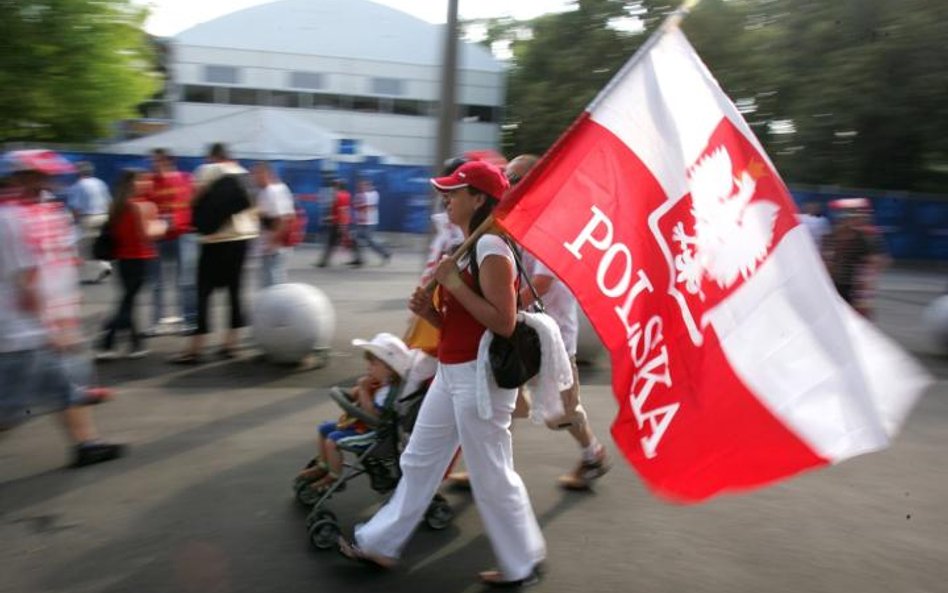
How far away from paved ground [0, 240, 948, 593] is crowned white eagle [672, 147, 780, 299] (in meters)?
1.54

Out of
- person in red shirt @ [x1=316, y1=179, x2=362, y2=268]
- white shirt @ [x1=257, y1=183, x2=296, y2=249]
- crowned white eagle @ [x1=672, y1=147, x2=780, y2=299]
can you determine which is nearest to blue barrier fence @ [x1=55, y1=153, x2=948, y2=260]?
person in red shirt @ [x1=316, y1=179, x2=362, y2=268]

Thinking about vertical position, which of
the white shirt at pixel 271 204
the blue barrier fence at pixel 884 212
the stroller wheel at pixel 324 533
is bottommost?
the blue barrier fence at pixel 884 212

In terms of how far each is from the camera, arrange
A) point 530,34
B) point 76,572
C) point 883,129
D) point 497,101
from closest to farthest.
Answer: point 76,572
point 883,129
point 497,101
point 530,34

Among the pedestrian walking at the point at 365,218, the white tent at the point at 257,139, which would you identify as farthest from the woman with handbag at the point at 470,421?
the white tent at the point at 257,139

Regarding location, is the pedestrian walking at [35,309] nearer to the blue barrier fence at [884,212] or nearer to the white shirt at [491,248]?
the white shirt at [491,248]

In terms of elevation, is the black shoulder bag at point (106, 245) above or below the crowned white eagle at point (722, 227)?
below

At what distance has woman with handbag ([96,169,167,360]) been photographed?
7.79 meters

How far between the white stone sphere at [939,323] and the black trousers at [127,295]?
27.0 feet

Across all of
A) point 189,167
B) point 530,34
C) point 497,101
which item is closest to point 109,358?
point 189,167

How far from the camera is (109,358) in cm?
793

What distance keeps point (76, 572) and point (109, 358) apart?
4295 millimetres

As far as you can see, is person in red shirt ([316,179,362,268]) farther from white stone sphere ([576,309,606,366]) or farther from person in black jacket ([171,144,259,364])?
white stone sphere ([576,309,606,366])

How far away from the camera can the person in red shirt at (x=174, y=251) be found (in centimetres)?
888

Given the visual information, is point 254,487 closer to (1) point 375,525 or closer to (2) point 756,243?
(1) point 375,525
